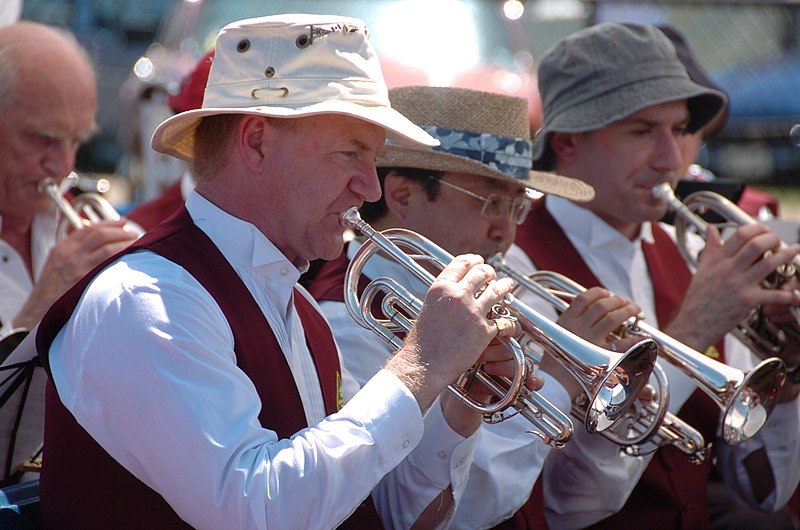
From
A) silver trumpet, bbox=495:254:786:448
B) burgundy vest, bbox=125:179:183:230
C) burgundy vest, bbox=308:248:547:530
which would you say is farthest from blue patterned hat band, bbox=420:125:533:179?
burgundy vest, bbox=125:179:183:230

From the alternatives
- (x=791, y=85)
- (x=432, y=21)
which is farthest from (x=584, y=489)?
(x=791, y=85)

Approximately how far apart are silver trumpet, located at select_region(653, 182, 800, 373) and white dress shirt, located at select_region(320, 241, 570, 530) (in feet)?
2.81

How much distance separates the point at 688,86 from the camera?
352cm

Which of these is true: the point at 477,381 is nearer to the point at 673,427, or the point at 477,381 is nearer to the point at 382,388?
the point at 382,388

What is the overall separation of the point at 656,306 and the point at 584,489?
0.78m

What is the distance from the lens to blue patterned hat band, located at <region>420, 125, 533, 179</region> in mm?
2961

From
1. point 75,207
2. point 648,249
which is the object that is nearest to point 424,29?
point 648,249

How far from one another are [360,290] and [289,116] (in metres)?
0.75

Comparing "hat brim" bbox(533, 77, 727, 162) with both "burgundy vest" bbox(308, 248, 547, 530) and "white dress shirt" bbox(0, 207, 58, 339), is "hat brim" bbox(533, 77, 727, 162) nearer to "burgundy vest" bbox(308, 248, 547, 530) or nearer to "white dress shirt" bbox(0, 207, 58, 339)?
"burgundy vest" bbox(308, 248, 547, 530)

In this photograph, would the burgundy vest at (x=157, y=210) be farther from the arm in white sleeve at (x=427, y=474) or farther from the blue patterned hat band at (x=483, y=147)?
the arm in white sleeve at (x=427, y=474)

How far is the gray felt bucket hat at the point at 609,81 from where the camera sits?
137 inches

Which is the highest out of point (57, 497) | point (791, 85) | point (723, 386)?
point (57, 497)

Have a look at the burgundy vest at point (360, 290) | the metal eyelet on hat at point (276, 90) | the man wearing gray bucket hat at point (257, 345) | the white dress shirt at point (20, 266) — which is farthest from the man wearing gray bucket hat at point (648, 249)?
the white dress shirt at point (20, 266)

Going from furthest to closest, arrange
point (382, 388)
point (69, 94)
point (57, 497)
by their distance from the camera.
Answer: point (69, 94)
point (57, 497)
point (382, 388)
